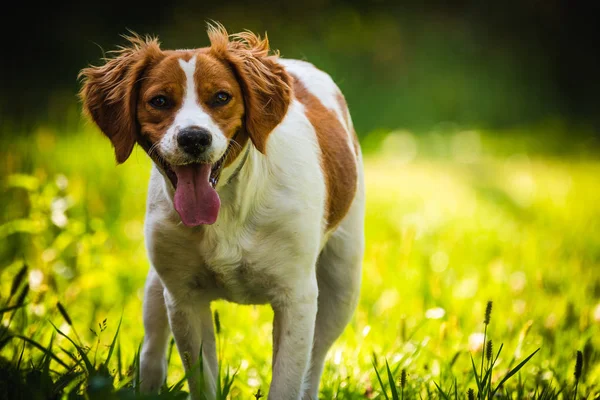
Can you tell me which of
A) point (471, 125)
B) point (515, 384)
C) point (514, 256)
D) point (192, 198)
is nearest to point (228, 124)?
point (192, 198)

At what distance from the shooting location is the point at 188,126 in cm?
306

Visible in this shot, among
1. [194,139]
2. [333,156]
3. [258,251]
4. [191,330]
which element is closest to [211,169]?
[194,139]

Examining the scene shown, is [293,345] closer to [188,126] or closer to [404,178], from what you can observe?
[188,126]

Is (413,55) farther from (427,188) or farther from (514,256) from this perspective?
(514,256)

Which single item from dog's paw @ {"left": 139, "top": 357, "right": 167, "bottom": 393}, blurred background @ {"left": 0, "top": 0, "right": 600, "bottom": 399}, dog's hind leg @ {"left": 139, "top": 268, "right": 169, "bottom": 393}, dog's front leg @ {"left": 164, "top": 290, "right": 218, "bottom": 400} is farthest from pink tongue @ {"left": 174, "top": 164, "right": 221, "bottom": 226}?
dog's paw @ {"left": 139, "top": 357, "right": 167, "bottom": 393}

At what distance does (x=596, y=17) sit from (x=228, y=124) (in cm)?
1312

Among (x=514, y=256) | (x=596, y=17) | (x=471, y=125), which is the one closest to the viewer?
(x=514, y=256)

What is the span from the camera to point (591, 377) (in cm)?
396

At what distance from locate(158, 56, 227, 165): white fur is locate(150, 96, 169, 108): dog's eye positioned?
0.24 ft

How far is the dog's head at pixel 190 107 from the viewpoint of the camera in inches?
123

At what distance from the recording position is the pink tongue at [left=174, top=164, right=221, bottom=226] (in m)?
3.21

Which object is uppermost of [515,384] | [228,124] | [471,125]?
[228,124]

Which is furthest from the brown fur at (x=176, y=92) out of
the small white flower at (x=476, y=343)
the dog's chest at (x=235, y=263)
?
the small white flower at (x=476, y=343)

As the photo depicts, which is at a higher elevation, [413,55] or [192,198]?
[192,198]
